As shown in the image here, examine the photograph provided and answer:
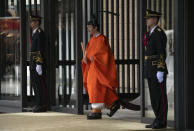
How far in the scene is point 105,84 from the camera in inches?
290

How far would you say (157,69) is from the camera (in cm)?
600

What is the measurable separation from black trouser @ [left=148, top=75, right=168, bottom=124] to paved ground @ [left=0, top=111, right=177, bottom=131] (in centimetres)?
20

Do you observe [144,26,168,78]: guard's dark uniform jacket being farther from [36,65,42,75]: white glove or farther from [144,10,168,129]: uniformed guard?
[36,65,42,75]: white glove

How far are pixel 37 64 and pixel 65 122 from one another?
1.79 meters

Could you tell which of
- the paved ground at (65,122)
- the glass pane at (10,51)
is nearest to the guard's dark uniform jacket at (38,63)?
the paved ground at (65,122)

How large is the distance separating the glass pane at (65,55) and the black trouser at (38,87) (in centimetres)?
27

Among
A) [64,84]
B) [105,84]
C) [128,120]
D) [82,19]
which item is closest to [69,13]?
[82,19]

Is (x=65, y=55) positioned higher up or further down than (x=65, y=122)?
higher up

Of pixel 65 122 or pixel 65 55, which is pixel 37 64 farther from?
pixel 65 122

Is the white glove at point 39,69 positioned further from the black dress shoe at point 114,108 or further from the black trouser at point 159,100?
the black trouser at point 159,100

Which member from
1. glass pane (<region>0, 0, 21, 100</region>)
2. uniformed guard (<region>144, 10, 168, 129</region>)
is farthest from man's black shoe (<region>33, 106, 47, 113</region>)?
uniformed guard (<region>144, 10, 168, 129</region>)

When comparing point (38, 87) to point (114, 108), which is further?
point (38, 87)

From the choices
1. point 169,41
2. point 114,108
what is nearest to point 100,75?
point 114,108

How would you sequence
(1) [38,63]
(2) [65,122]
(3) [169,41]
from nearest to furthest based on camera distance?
1. (3) [169,41]
2. (2) [65,122]
3. (1) [38,63]
